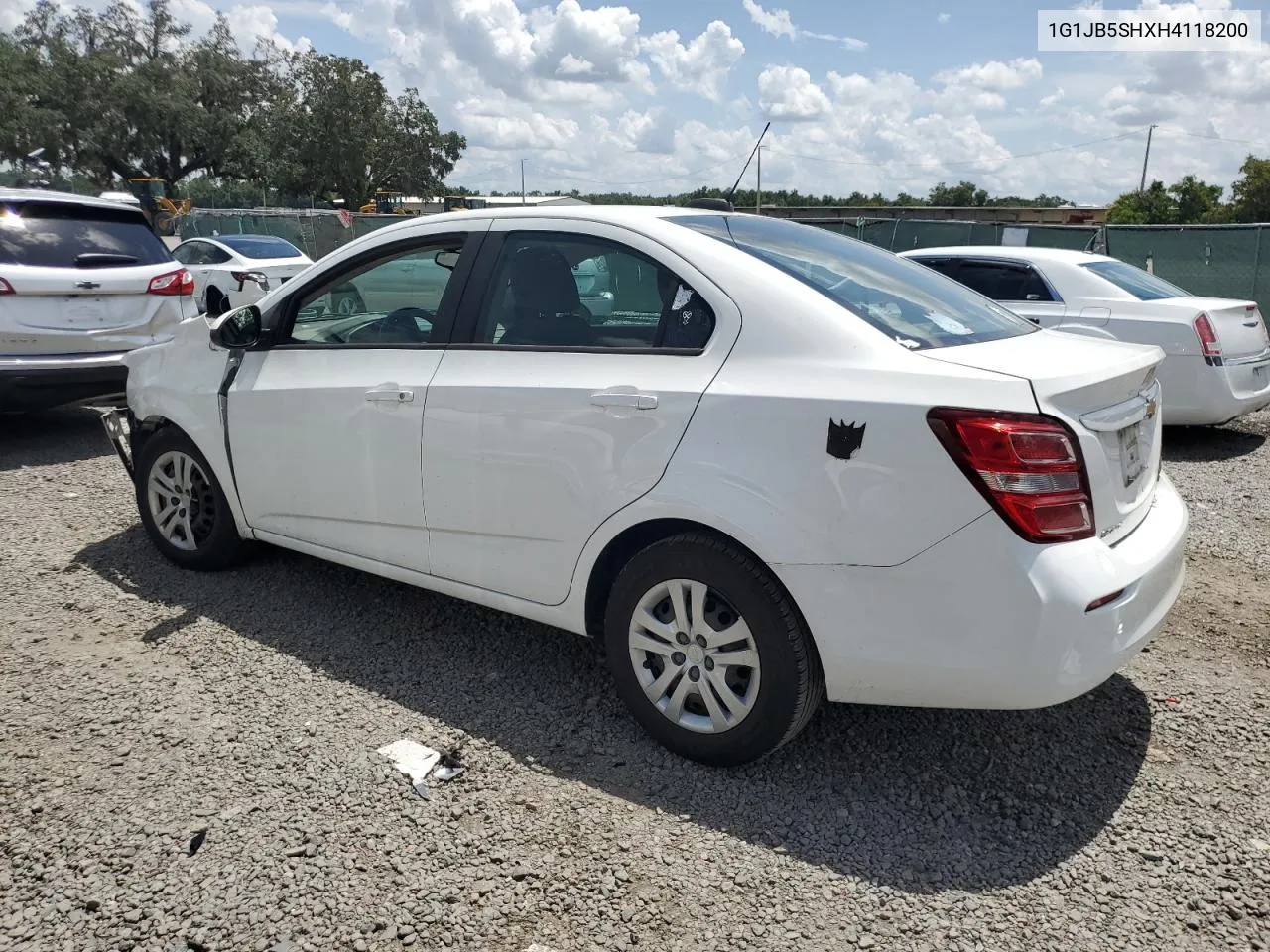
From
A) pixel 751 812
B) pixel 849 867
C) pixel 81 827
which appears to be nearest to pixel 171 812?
pixel 81 827

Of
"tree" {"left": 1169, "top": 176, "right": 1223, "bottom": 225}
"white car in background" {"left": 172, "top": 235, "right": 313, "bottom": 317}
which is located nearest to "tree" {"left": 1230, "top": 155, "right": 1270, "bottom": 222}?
"tree" {"left": 1169, "top": 176, "right": 1223, "bottom": 225}

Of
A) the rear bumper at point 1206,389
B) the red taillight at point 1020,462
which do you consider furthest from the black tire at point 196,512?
the rear bumper at point 1206,389

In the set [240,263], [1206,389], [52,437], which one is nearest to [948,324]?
[1206,389]

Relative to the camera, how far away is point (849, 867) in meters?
2.65

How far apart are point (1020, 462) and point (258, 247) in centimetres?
1506

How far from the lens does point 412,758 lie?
3182 millimetres

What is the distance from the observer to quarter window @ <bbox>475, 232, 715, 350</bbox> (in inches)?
123

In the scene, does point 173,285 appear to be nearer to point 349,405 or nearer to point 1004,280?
point 349,405

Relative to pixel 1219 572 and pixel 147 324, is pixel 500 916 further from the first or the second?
pixel 147 324

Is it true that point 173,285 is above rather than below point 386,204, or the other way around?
below

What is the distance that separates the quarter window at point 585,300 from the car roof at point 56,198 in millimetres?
5089

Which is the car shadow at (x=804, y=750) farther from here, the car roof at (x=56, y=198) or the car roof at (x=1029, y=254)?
the car roof at (x=1029, y=254)

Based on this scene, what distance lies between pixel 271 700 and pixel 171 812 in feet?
2.32

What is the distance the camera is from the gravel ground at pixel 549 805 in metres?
2.46
